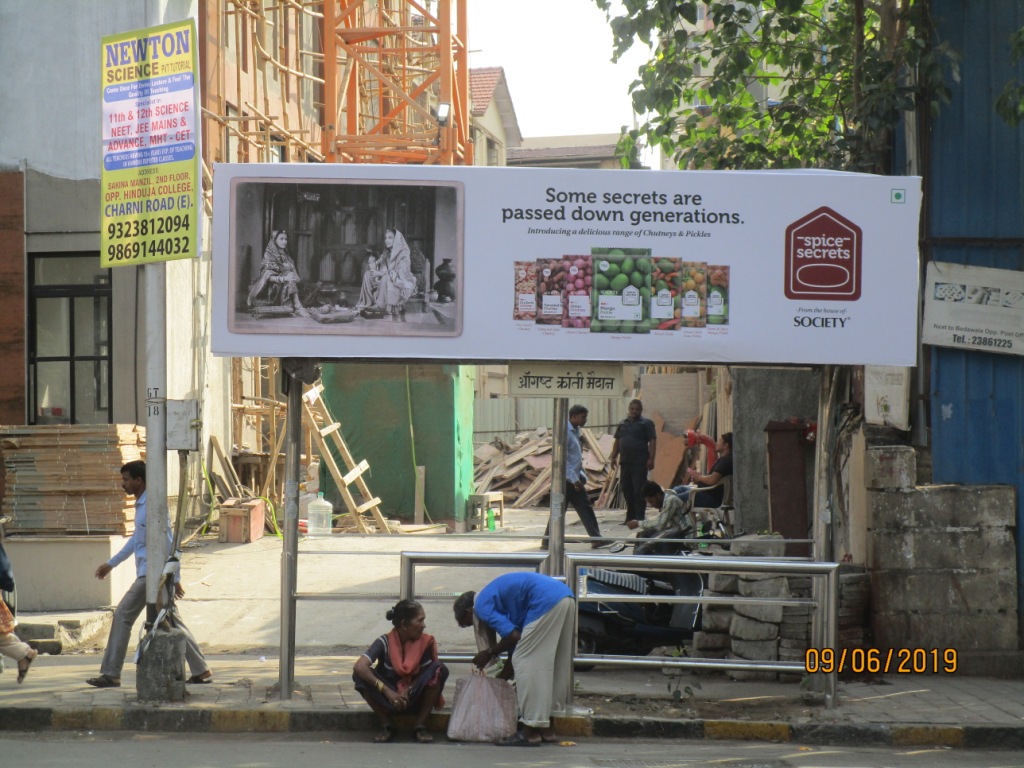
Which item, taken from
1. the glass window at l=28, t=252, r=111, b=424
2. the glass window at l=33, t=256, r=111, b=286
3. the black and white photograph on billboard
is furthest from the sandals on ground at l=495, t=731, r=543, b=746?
the glass window at l=33, t=256, r=111, b=286

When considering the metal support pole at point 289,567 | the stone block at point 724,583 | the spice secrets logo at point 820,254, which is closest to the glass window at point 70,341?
the metal support pole at point 289,567

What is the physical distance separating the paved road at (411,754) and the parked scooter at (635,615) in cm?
166

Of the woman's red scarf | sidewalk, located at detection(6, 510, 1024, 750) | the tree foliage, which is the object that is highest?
the tree foliage

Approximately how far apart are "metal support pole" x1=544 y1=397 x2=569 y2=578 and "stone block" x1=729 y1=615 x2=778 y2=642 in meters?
1.68

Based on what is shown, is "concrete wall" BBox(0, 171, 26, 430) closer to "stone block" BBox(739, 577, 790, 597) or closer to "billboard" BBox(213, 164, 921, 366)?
"billboard" BBox(213, 164, 921, 366)

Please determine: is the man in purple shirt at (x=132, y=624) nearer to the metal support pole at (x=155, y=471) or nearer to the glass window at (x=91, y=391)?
the metal support pole at (x=155, y=471)

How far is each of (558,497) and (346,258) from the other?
2252 millimetres

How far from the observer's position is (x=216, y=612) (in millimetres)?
11641

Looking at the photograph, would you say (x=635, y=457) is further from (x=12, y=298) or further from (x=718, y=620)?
(x=12, y=298)

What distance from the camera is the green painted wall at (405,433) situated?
18.9m

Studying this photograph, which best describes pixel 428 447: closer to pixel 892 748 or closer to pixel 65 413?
pixel 65 413

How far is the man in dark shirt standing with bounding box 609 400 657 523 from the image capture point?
16719 millimetres

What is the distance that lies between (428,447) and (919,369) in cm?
1019
